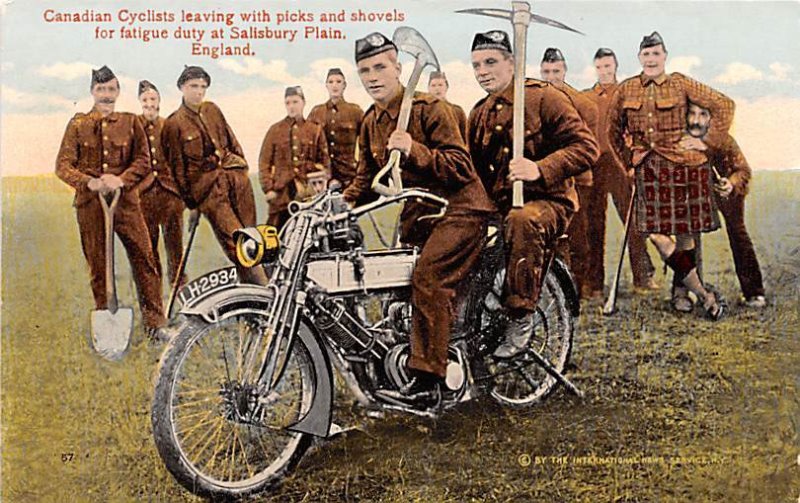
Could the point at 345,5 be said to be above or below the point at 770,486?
above

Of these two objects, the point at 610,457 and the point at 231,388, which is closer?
the point at 231,388

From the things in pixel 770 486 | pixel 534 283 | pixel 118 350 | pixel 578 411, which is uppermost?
pixel 534 283

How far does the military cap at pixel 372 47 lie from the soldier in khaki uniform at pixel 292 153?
0.31 meters

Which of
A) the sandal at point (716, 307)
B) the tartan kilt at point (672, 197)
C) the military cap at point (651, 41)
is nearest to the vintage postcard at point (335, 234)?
the military cap at point (651, 41)

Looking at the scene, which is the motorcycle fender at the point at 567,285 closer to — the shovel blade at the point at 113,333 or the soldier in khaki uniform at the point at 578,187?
the soldier in khaki uniform at the point at 578,187

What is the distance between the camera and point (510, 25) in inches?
179

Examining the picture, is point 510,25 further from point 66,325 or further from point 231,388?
point 66,325

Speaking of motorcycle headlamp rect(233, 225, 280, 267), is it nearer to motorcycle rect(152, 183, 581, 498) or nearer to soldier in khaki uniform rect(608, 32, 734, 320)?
motorcycle rect(152, 183, 581, 498)

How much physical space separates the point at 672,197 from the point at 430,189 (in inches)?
44.4

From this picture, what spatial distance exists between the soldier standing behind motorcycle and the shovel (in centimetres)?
104

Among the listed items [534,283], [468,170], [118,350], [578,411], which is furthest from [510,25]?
[118,350]

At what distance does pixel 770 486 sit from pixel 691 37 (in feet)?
6.81

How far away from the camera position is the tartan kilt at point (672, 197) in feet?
15.5

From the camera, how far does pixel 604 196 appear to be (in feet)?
15.3
